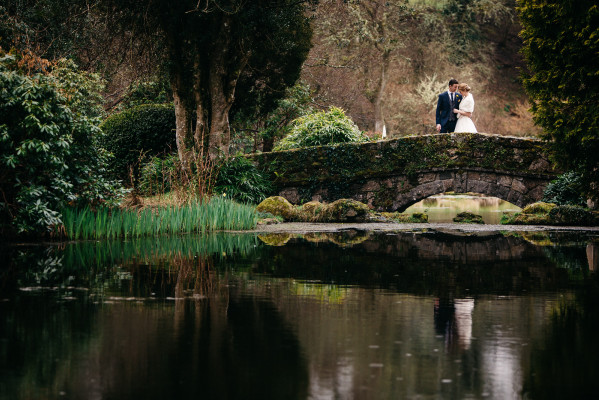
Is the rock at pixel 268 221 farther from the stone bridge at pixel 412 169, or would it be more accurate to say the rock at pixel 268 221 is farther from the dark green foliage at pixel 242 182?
the stone bridge at pixel 412 169

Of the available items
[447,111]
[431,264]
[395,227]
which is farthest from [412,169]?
[431,264]

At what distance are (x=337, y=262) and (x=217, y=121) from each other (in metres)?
11.0

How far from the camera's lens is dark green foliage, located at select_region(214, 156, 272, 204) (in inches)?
764

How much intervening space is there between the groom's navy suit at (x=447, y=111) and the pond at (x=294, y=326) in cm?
1101

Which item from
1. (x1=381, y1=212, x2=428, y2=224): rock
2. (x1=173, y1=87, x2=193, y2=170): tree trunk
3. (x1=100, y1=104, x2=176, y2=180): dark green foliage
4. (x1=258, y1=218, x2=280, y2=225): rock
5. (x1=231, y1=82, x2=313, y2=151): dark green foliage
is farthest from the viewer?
(x1=231, y1=82, x2=313, y2=151): dark green foliage

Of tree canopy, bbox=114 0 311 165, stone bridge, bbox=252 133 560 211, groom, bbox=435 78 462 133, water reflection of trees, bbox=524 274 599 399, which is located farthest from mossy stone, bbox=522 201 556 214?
water reflection of trees, bbox=524 274 599 399

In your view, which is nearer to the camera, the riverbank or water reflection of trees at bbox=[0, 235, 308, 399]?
water reflection of trees at bbox=[0, 235, 308, 399]

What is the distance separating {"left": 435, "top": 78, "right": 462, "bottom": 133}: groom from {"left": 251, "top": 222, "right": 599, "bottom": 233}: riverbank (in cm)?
481

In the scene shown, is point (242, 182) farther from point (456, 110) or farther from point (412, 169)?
point (456, 110)

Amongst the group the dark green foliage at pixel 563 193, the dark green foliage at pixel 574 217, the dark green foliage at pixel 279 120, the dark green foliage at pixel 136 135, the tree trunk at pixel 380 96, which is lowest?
the dark green foliage at pixel 574 217

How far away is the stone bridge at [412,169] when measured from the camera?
19953 millimetres

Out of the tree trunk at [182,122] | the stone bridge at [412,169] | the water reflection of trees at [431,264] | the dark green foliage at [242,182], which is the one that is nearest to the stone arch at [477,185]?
the stone bridge at [412,169]

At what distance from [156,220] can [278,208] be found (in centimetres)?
482

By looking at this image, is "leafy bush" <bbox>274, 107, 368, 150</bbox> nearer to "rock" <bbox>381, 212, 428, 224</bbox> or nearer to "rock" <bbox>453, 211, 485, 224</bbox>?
"rock" <bbox>381, 212, 428, 224</bbox>
